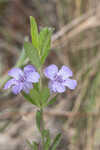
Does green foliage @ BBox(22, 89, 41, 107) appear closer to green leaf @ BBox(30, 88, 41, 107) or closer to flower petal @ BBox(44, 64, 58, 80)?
green leaf @ BBox(30, 88, 41, 107)

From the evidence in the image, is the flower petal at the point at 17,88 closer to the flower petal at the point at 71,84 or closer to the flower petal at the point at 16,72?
the flower petal at the point at 16,72

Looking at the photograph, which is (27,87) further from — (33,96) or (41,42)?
(41,42)

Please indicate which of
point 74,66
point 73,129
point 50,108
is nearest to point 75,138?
point 73,129

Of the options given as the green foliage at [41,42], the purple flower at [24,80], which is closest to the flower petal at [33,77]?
the purple flower at [24,80]

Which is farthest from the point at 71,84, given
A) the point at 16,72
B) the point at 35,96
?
the point at 16,72

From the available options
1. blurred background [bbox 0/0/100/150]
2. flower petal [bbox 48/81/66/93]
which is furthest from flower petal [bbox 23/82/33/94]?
blurred background [bbox 0/0/100/150]

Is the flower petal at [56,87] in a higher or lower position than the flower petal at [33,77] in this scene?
lower
